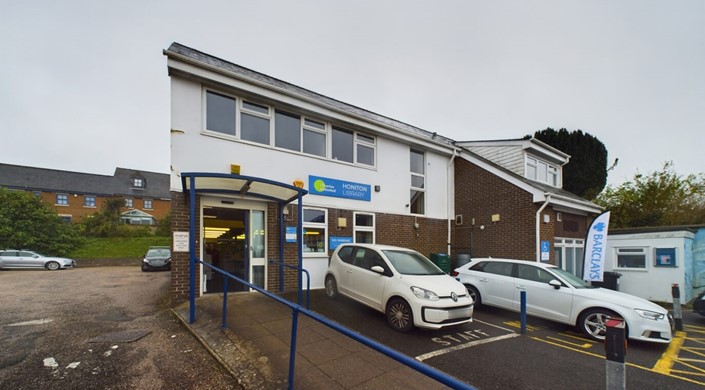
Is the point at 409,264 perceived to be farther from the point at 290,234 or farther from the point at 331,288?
the point at 290,234

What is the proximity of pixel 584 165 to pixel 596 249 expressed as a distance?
14080mm

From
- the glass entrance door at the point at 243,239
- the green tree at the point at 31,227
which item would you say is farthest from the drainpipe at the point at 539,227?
the green tree at the point at 31,227

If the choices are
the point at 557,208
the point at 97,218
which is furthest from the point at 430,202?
the point at 97,218

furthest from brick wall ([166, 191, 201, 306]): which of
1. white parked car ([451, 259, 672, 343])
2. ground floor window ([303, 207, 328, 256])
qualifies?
white parked car ([451, 259, 672, 343])

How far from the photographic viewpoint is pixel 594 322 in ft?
18.7

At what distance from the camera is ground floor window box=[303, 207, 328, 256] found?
8.64m

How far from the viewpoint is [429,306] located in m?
5.05

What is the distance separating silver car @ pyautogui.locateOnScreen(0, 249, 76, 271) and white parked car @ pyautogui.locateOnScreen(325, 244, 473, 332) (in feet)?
66.1

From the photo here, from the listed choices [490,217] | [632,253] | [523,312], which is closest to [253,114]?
[523,312]

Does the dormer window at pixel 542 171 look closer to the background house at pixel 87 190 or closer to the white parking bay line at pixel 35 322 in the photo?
the white parking bay line at pixel 35 322

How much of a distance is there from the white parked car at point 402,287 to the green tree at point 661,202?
684 inches

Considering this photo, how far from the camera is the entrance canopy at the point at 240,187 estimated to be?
5.91m

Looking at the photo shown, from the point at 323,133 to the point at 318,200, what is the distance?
85.0 inches

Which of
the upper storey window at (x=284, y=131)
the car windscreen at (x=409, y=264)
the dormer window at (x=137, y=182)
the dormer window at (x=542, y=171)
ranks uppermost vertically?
the dormer window at (x=137, y=182)
